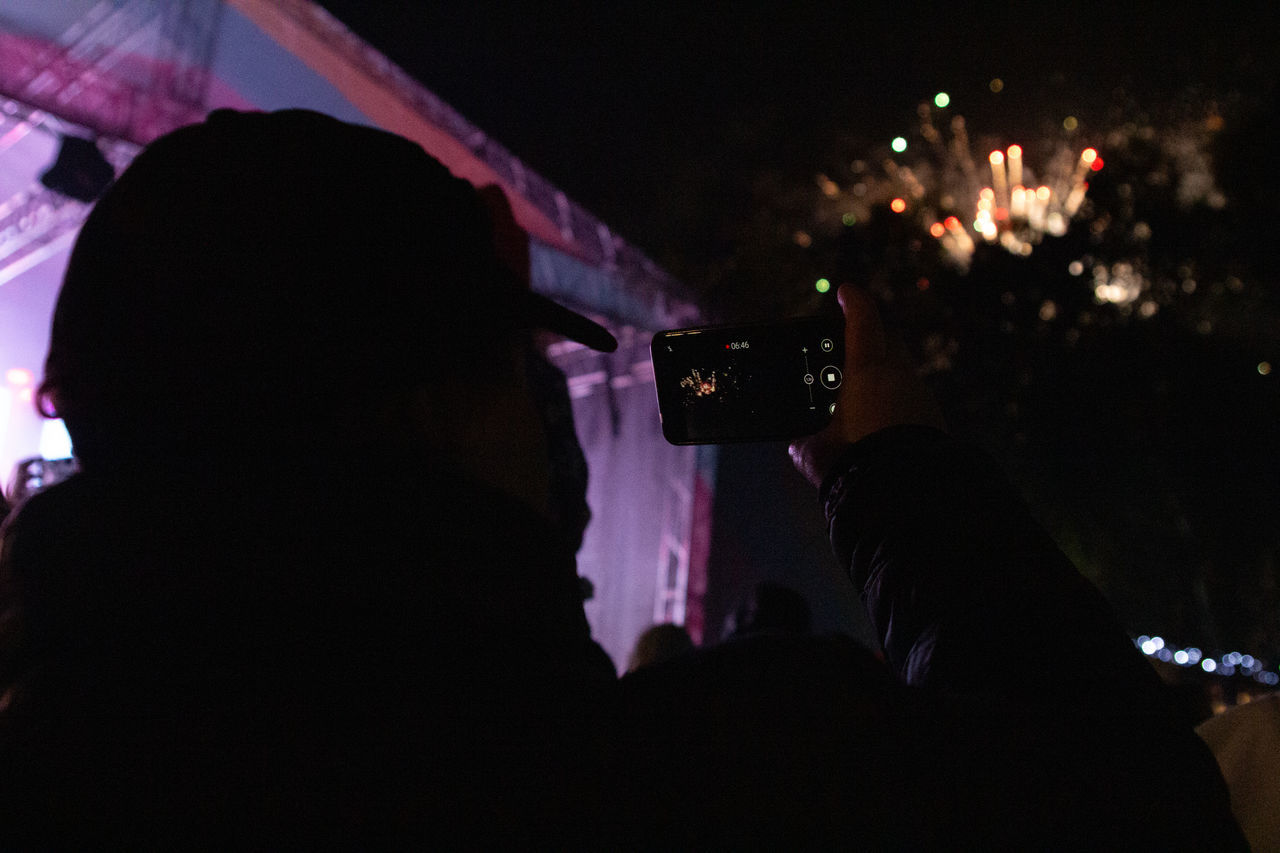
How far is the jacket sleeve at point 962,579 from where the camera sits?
0.76 m

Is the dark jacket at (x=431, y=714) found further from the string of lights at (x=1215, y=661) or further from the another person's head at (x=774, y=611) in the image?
the string of lights at (x=1215, y=661)

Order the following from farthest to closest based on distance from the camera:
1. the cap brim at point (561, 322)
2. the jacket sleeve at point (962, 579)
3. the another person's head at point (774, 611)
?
1. the another person's head at point (774, 611)
2. the cap brim at point (561, 322)
3. the jacket sleeve at point (962, 579)

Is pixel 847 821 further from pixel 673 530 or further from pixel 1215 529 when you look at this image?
pixel 1215 529

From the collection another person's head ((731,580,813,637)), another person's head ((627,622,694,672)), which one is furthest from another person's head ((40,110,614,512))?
another person's head ((627,622,694,672))

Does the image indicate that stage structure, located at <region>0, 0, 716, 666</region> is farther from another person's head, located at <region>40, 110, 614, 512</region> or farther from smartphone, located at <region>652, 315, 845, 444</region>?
another person's head, located at <region>40, 110, 614, 512</region>

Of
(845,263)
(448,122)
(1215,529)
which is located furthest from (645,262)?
(1215,529)

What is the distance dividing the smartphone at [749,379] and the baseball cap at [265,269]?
1.71 ft

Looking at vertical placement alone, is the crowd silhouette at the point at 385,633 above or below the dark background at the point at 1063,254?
below

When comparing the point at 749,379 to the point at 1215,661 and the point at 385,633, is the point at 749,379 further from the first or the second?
the point at 1215,661

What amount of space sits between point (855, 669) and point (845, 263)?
25.1 ft

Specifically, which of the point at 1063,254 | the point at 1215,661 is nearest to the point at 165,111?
the point at 1063,254

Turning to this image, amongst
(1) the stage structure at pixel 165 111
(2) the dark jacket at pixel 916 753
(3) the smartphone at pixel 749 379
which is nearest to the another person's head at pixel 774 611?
Answer: (1) the stage structure at pixel 165 111

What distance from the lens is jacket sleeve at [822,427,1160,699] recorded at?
2.48ft

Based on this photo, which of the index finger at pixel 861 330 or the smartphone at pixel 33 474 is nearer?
the index finger at pixel 861 330
